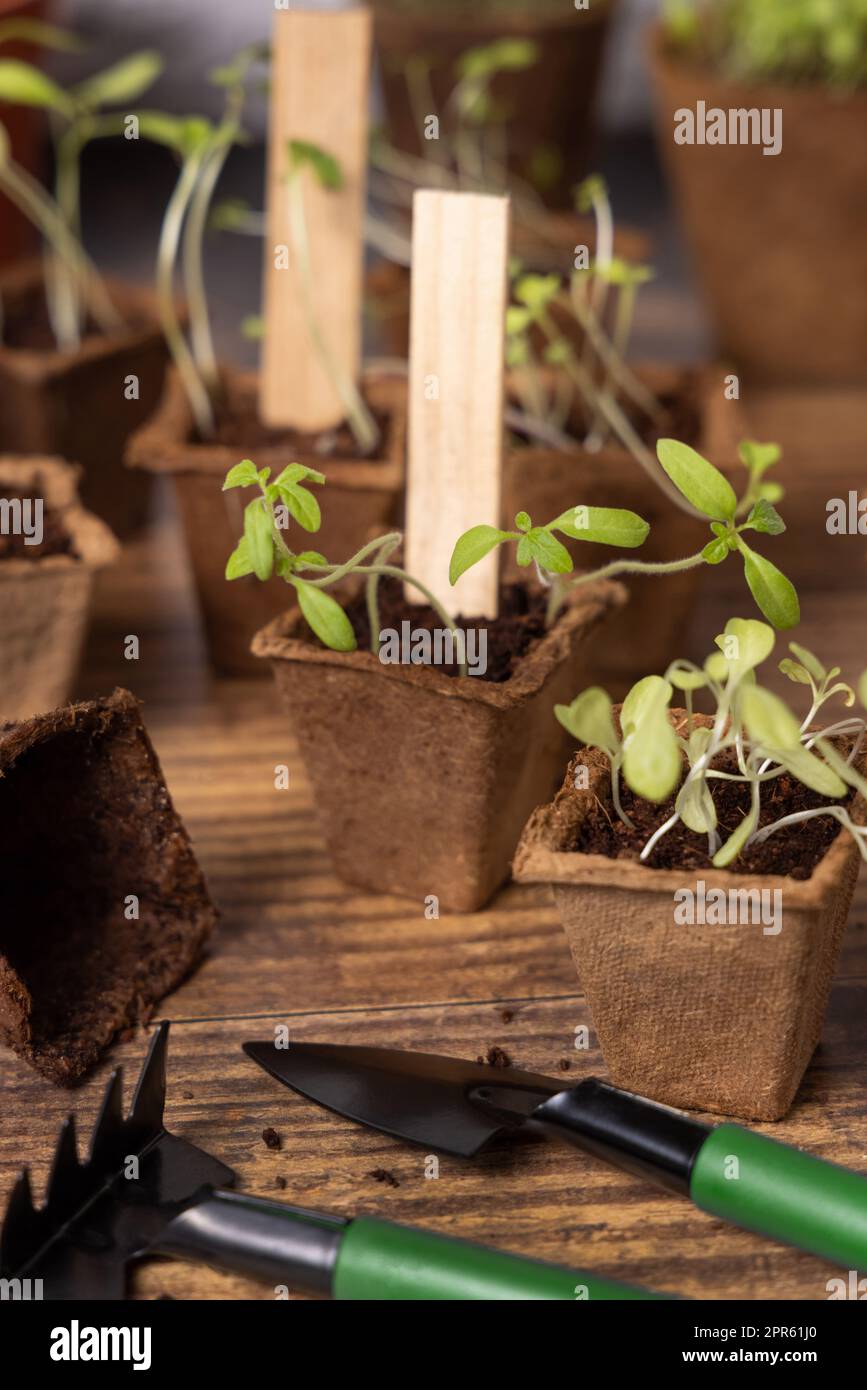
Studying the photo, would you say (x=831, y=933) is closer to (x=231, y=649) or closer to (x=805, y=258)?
(x=231, y=649)

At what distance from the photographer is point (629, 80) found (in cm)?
251

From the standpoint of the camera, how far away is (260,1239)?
0.74 m

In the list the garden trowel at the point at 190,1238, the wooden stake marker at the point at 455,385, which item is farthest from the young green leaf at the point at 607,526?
the garden trowel at the point at 190,1238

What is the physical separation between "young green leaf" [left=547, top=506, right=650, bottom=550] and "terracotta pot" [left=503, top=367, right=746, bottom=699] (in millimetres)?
420

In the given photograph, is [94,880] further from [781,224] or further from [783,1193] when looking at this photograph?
[781,224]

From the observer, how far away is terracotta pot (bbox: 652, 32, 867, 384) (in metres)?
1.67

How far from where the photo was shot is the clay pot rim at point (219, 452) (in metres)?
1.26

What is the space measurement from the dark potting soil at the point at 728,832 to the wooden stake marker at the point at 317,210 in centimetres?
61

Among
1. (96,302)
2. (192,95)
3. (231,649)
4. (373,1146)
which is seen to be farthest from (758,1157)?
(192,95)

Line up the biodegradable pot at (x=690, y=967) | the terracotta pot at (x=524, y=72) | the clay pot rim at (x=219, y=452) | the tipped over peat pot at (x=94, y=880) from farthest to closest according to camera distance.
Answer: the terracotta pot at (x=524, y=72), the clay pot rim at (x=219, y=452), the tipped over peat pot at (x=94, y=880), the biodegradable pot at (x=690, y=967)

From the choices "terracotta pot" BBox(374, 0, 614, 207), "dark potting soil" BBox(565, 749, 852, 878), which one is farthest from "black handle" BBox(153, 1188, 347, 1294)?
"terracotta pot" BBox(374, 0, 614, 207)

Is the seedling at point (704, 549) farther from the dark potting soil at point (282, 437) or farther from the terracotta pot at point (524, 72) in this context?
the terracotta pot at point (524, 72)

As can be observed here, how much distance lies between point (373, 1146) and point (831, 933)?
0.91 ft

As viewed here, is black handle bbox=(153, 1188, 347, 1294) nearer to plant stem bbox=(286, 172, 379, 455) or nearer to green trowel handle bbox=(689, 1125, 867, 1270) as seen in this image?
green trowel handle bbox=(689, 1125, 867, 1270)
